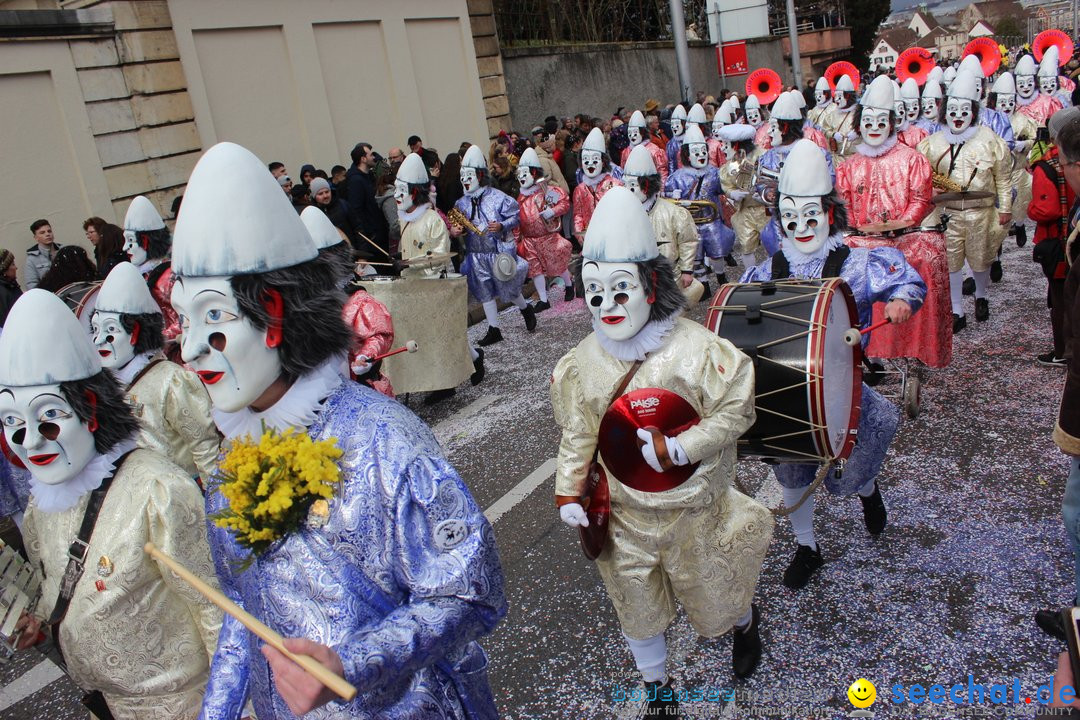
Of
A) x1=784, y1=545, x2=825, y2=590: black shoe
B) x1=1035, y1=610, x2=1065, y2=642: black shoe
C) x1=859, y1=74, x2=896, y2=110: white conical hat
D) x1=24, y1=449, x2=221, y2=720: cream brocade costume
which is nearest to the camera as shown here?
x1=24, y1=449, x2=221, y2=720: cream brocade costume

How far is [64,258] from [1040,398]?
26.1 ft

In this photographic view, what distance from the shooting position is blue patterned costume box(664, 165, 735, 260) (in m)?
9.95

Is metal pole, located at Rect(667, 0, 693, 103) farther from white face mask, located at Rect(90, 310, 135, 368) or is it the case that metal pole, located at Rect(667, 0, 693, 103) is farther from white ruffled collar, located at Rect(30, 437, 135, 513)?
white ruffled collar, located at Rect(30, 437, 135, 513)

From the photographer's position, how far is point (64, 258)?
26.5 ft

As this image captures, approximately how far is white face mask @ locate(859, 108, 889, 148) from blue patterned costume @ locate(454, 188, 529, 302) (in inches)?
148

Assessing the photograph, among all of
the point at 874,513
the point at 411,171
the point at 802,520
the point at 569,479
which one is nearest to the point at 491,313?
the point at 411,171

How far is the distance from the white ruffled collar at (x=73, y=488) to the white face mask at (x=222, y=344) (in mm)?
951

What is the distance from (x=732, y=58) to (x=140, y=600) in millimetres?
21116

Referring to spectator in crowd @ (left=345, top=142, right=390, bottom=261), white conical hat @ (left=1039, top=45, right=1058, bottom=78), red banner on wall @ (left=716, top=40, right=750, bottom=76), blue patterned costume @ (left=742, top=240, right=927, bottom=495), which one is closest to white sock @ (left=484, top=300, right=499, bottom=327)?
spectator in crowd @ (left=345, top=142, right=390, bottom=261)

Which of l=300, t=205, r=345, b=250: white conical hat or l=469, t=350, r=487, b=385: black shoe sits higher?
l=300, t=205, r=345, b=250: white conical hat

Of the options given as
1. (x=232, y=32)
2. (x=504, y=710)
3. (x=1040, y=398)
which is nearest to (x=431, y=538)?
(x=504, y=710)

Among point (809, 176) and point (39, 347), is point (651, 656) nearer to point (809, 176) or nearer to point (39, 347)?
point (39, 347)

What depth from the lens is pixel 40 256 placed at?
879 cm

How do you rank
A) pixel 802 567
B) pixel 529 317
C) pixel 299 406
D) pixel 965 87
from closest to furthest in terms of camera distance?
1. pixel 299 406
2. pixel 802 567
3. pixel 965 87
4. pixel 529 317
